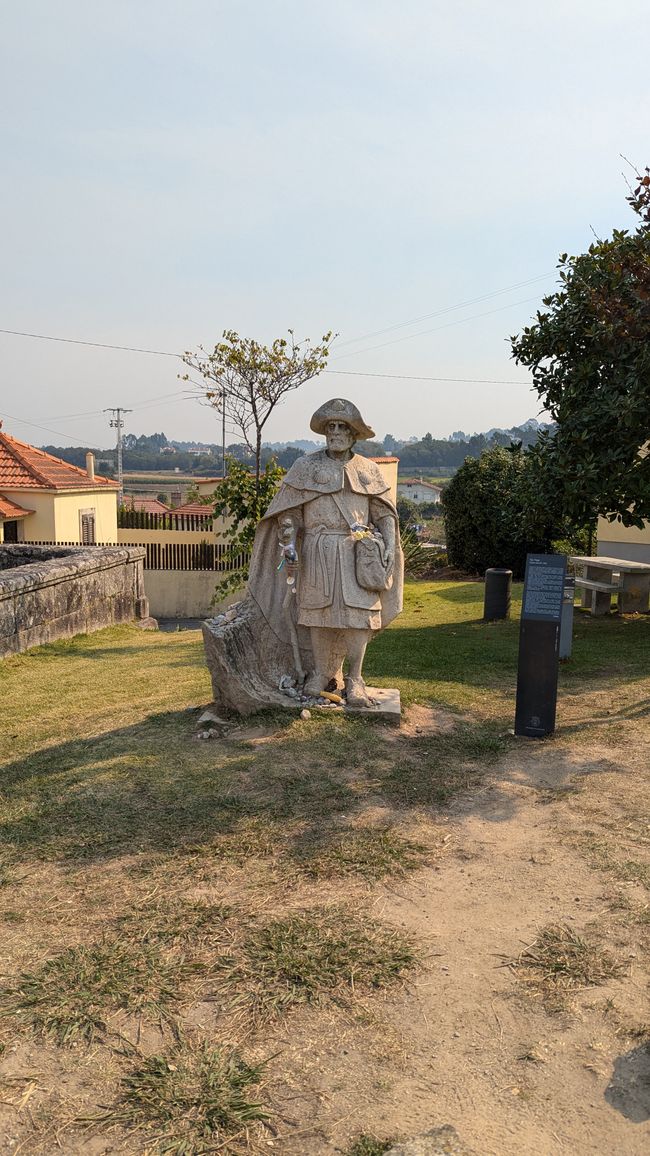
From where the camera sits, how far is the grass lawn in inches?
107

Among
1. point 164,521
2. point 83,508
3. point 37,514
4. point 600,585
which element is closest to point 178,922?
point 600,585

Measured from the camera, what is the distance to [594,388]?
9.77 metres

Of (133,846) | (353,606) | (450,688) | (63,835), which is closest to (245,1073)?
(133,846)

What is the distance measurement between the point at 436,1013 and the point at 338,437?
396 cm

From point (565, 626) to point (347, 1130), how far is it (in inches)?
280

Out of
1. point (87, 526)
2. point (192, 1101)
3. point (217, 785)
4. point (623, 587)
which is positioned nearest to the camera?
point (192, 1101)

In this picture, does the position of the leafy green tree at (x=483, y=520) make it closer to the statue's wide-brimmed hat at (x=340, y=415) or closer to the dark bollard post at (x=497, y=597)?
the dark bollard post at (x=497, y=597)

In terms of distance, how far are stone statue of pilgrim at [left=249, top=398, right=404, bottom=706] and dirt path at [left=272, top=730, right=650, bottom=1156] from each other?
200 cm

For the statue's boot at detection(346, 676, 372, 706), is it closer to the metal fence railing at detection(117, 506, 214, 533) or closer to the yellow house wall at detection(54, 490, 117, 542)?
the metal fence railing at detection(117, 506, 214, 533)

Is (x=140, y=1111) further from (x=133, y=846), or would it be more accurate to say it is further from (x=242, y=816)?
(x=242, y=816)

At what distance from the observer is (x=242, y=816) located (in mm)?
4691

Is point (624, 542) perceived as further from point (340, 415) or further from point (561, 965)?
point (561, 965)

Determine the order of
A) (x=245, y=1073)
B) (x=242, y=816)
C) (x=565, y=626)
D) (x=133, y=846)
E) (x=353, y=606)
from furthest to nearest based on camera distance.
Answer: (x=565, y=626)
(x=353, y=606)
(x=242, y=816)
(x=133, y=846)
(x=245, y=1073)

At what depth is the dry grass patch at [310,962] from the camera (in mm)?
3123
